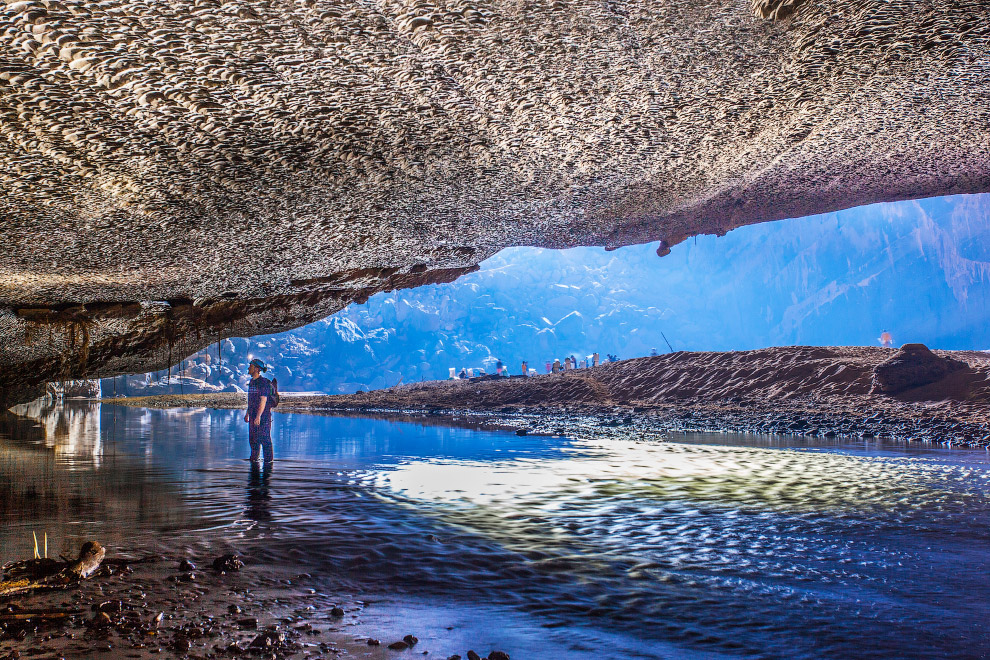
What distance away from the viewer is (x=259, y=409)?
41.2ft

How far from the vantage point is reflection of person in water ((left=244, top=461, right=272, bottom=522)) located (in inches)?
320

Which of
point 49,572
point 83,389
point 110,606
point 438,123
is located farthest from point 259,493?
point 83,389

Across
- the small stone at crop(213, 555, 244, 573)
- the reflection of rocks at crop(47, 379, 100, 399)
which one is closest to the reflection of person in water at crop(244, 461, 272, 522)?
the small stone at crop(213, 555, 244, 573)

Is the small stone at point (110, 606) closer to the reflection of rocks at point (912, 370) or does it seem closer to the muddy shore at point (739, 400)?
the muddy shore at point (739, 400)

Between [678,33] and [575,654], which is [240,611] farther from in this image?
[678,33]

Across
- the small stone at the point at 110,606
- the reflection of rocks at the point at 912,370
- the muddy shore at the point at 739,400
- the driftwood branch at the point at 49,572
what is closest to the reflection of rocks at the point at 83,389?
the muddy shore at the point at 739,400

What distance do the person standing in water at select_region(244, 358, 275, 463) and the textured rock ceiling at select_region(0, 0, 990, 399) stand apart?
1880 millimetres

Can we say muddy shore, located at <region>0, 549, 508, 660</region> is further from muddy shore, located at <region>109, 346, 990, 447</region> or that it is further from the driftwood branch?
muddy shore, located at <region>109, 346, 990, 447</region>

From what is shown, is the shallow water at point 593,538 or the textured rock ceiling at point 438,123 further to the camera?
the textured rock ceiling at point 438,123

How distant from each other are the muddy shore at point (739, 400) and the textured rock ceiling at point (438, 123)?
1201 cm

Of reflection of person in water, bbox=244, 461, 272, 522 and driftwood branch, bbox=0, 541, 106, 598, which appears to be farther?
reflection of person in water, bbox=244, 461, 272, 522

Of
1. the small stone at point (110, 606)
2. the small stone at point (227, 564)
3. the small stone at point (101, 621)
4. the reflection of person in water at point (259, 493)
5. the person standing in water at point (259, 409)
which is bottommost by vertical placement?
the reflection of person in water at point (259, 493)

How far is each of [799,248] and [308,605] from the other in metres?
169

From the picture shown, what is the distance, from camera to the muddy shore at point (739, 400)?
2094 cm
